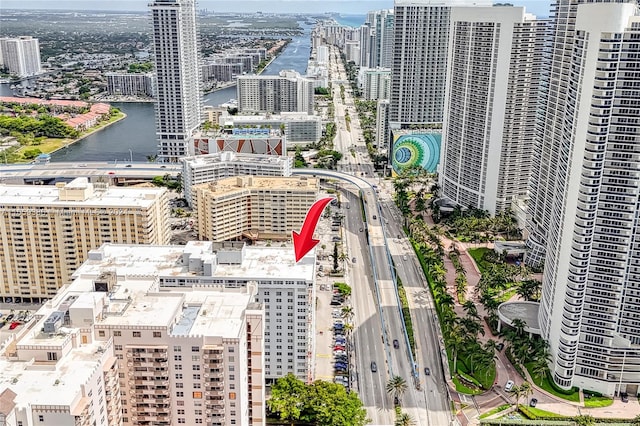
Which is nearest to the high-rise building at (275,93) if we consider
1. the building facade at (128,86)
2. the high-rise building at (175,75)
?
the high-rise building at (175,75)

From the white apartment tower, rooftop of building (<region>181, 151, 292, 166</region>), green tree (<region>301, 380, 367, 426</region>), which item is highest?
the white apartment tower

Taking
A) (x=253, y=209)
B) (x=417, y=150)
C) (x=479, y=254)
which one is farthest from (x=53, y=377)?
(x=417, y=150)

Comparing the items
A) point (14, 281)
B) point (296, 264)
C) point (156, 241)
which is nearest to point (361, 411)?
point (296, 264)

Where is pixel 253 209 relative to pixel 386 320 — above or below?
above

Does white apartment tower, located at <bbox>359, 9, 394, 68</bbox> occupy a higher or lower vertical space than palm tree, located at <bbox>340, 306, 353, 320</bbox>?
higher

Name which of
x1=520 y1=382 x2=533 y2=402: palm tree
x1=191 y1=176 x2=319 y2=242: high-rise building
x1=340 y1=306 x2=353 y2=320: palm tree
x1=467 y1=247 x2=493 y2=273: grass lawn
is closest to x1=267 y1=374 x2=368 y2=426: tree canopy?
x1=520 y1=382 x2=533 y2=402: palm tree

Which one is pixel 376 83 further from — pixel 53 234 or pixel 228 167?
pixel 53 234

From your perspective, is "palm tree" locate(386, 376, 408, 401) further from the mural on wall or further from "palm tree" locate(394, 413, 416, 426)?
the mural on wall
